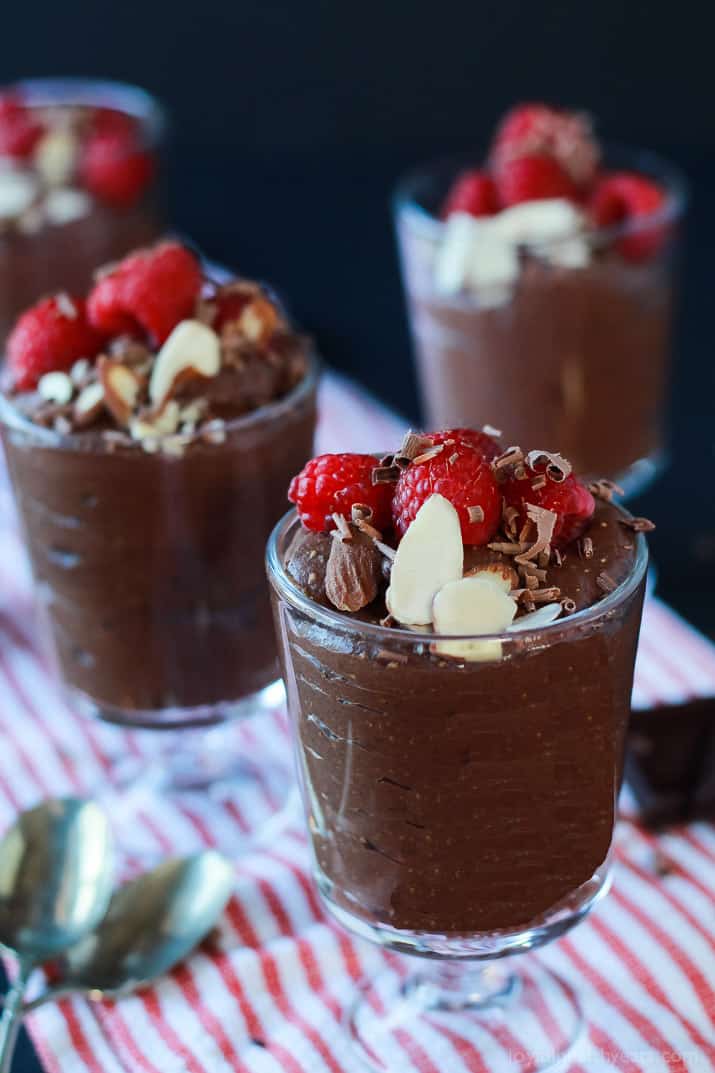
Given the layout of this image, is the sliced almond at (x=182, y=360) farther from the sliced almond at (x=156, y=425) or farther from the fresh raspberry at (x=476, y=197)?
the fresh raspberry at (x=476, y=197)

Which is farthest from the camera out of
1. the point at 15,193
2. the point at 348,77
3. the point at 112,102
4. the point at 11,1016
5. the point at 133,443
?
the point at 348,77

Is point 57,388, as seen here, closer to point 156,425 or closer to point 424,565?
point 156,425

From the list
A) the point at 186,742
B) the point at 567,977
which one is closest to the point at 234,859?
the point at 186,742

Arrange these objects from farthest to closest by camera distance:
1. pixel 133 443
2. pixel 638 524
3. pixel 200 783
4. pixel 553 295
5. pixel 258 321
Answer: pixel 553 295 → pixel 200 783 → pixel 258 321 → pixel 133 443 → pixel 638 524

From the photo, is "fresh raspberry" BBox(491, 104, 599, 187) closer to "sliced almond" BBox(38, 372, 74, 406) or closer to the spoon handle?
"sliced almond" BBox(38, 372, 74, 406)

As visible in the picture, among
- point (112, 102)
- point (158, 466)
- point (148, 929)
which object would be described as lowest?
point (148, 929)

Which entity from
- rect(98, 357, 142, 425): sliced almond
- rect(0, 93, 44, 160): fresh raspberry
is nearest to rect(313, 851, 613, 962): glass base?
rect(98, 357, 142, 425): sliced almond

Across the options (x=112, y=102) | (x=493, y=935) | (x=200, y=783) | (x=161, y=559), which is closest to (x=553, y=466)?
(x=493, y=935)

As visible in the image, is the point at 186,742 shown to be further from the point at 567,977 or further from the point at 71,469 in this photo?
the point at 567,977
